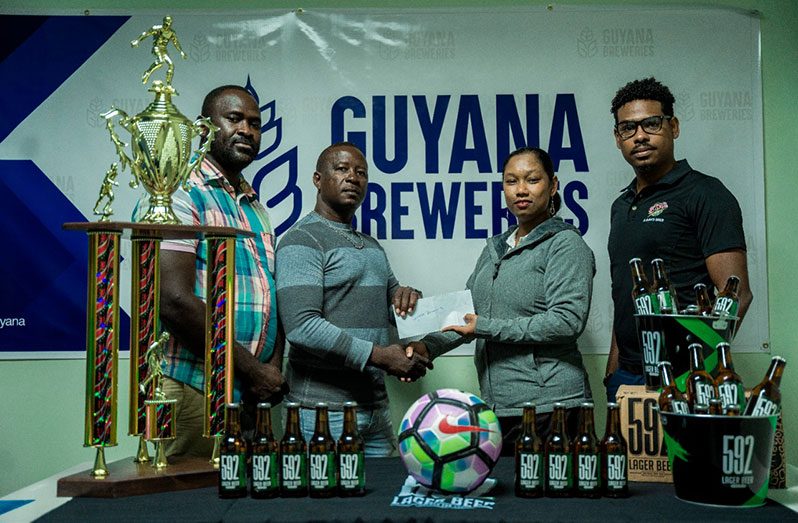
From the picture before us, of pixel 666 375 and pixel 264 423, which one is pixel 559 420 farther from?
pixel 264 423

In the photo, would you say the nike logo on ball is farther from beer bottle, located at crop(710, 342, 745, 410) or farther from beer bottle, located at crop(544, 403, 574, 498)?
beer bottle, located at crop(710, 342, 745, 410)

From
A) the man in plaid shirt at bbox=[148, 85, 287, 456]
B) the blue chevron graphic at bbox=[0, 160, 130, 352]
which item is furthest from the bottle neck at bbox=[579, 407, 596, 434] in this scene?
the blue chevron graphic at bbox=[0, 160, 130, 352]

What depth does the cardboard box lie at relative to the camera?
2.03m

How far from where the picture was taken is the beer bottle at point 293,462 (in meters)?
1.81

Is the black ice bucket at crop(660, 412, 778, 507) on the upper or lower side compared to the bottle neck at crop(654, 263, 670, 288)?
lower

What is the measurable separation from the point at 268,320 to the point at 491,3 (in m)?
1.77

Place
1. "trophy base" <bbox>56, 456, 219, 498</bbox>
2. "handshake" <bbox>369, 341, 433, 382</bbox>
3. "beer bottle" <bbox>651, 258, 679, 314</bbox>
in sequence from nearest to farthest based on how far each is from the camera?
"trophy base" <bbox>56, 456, 219, 498</bbox> → "beer bottle" <bbox>651, 258, 679, 314</bbox> → "handshake" <bbox>369, 341, 433, 382</bbox>

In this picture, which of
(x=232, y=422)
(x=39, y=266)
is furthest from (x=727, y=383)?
(x=39, y=266)

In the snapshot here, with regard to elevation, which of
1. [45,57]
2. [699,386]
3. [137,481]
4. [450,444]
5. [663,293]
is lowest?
[137,481]

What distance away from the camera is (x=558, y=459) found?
5.87ft

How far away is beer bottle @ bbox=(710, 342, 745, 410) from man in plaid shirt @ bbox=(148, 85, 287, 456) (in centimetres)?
149

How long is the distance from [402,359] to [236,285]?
0.64 meters

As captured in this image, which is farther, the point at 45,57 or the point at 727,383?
the point at 45,57

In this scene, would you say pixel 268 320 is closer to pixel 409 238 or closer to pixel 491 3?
pixel 409 238
